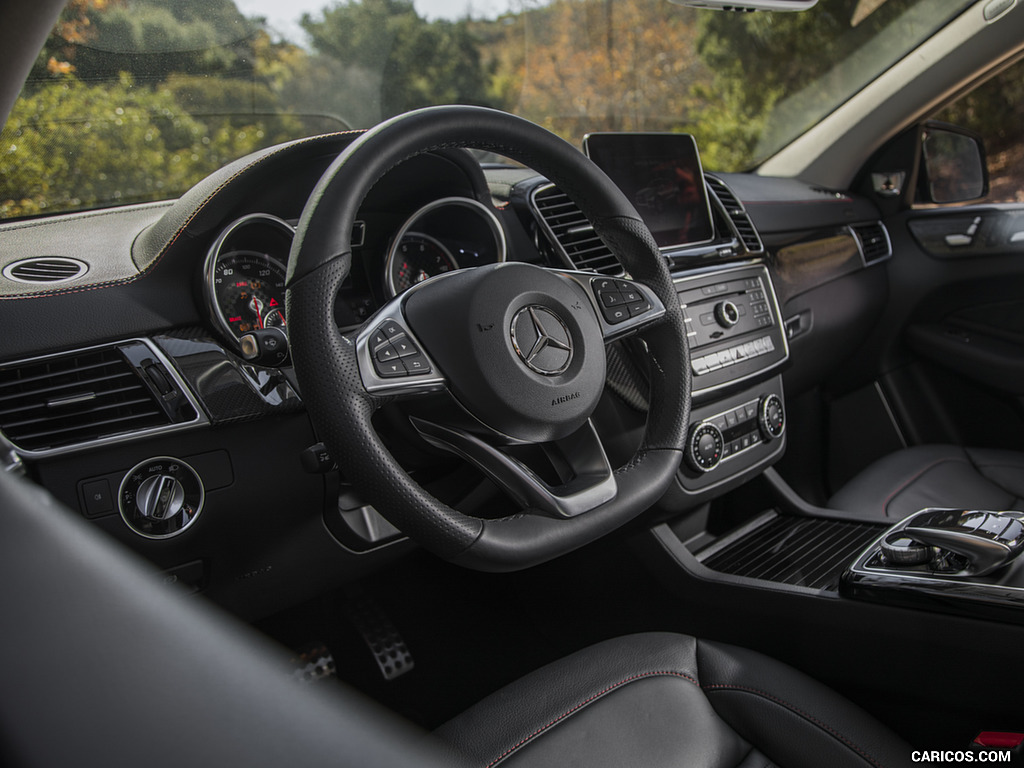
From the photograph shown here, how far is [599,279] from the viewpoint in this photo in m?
1.37

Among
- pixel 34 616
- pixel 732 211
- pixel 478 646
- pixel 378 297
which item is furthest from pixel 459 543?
pixel 732 211

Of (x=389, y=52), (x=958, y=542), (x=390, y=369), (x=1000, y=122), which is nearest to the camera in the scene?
(x=390, y=369)

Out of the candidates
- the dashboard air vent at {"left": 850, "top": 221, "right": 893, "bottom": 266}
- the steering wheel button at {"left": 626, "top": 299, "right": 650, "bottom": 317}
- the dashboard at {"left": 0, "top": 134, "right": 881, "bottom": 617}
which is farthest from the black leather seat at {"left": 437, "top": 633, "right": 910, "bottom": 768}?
the dashboard air vent at {"left": 850, "top": 221, "right": 893, "bottom": 266}

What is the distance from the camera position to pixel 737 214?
2178 mm

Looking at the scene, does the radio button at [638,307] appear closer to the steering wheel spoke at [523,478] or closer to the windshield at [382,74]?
the steering wheel spoke at [523,478]

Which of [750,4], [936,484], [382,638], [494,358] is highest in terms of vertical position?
[750,4]

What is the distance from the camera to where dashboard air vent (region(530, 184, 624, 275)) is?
1.76 metres

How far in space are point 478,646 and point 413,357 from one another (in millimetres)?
1197

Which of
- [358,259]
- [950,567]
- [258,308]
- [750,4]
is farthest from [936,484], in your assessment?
[258,308]

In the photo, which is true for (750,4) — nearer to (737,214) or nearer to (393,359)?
(737,214)

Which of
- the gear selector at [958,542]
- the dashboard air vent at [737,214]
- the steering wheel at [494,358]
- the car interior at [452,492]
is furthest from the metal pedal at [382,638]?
the dashboard air vent at [737,214]

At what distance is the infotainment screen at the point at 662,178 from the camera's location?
1.92 m

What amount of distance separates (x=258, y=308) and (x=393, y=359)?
18.5 inches

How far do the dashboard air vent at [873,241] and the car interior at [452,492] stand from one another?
0.57m
